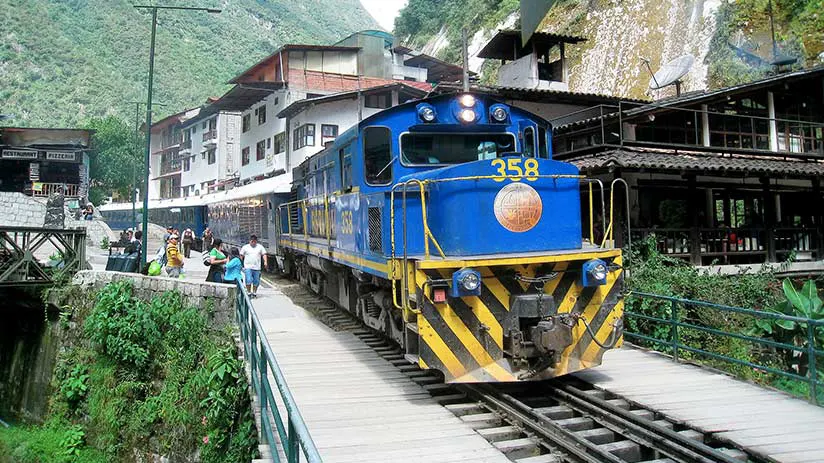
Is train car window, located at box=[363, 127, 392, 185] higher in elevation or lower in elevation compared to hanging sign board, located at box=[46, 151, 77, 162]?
lower

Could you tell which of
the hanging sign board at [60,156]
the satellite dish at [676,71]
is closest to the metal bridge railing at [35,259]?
the satellite dish at [676,71]

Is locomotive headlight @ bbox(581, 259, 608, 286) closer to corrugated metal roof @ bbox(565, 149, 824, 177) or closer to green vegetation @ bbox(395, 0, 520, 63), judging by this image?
corrugated metal roof @ bbox(565, 149, 824, 177)

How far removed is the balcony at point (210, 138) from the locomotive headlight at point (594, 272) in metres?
45.6

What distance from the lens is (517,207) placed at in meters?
6.70

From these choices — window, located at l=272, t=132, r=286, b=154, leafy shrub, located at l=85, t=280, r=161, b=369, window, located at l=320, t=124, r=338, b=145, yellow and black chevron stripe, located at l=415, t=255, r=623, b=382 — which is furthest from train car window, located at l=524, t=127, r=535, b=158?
window, located at l=272, t=132, r=286, b=154

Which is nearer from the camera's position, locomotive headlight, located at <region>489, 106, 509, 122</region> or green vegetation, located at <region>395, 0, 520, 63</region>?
locomotive headlight, located at <region>489, 106, 509, 122</region>

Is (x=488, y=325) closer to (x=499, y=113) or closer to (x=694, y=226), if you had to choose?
(x=499, y=113)

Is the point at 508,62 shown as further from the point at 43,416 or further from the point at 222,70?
the point at 222,70

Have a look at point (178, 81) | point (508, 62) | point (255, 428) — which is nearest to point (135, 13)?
point (178, 81)

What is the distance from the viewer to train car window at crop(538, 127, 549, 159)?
26.8 feet

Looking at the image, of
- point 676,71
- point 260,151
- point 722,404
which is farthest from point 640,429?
point 260,151

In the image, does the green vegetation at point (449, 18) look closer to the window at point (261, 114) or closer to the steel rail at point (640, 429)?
the window at point (261, 114)

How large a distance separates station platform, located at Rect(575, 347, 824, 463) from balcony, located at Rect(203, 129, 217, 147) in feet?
147

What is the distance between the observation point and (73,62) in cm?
8894
